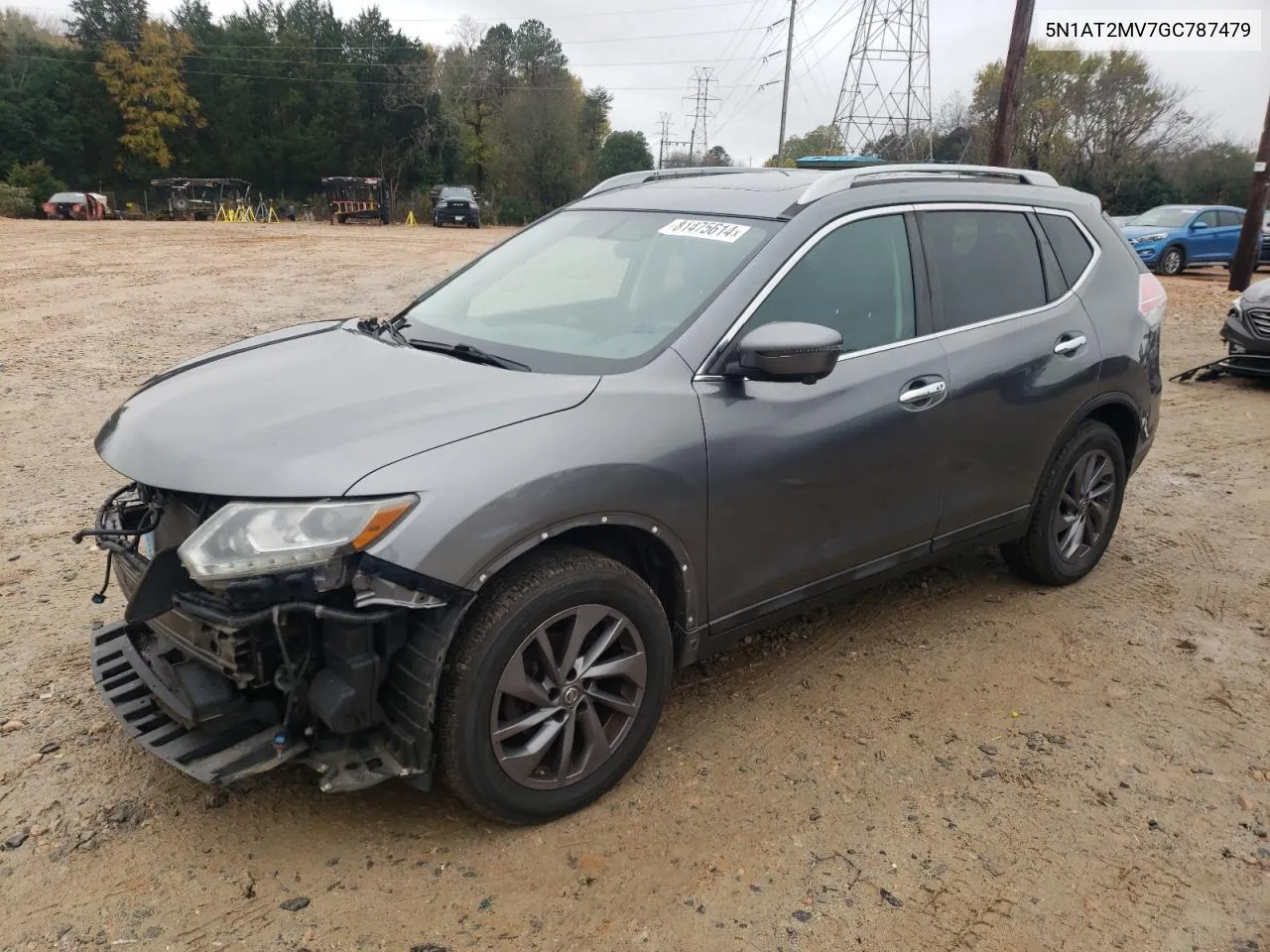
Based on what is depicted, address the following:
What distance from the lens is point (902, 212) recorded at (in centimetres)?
360

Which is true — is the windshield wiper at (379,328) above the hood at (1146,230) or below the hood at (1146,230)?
below

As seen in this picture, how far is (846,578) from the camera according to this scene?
3.48m

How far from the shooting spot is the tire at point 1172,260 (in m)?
20.9

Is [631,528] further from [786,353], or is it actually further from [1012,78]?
[1012,78]

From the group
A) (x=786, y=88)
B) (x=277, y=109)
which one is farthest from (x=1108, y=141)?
(x=277, y=109)

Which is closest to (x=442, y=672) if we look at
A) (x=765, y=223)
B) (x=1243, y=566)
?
(x=765, y=223)

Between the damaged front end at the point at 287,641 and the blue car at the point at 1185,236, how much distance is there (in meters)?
22.0

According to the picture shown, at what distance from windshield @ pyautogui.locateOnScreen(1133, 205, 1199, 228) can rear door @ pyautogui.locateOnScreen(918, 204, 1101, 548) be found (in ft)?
65.7

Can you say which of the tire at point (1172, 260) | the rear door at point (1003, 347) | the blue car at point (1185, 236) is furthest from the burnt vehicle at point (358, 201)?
the rear door at point (1003, 347)

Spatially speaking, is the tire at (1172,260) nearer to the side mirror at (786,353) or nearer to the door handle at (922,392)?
the door handle at (922,392)

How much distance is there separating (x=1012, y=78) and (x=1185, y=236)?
28.5ft

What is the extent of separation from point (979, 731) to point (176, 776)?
269cm

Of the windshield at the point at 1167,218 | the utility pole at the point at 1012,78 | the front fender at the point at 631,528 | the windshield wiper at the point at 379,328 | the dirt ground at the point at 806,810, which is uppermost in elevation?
the utility pole at the point at 1012,78

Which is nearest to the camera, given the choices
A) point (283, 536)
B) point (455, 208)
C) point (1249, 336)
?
point (283, 536)
